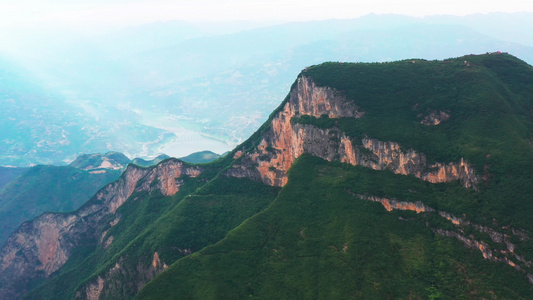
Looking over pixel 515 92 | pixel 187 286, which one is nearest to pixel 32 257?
pixel 187 286

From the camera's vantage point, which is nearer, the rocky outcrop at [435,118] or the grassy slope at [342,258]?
the grassy slope at [342,258]

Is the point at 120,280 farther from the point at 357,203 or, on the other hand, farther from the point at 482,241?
the point at 482,241

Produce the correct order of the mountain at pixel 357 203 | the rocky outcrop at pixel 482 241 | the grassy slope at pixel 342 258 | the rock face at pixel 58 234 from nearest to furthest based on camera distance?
the rocky outcrop at pixel 482 241 → the grassy slope at pixel 342 258 → the mountain at pixel 357 203 → the rock face at pixel 58 234

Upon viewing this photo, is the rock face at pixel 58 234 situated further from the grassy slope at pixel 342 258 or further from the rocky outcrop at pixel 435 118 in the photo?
the rocky outcrop at pixel 435 118

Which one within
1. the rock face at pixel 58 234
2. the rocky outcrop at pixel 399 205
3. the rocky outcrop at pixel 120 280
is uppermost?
the rocky outcrop at pixel 399 205

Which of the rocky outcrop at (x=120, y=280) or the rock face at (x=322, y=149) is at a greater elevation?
the rock face at (x=322, y=149)

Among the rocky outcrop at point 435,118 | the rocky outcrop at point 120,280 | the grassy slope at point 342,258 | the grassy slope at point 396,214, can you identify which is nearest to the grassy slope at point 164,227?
the rocky outcrop at point 120,280

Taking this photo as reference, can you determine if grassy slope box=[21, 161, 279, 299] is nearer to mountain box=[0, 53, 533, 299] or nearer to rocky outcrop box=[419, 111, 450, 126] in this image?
mountain box=[0, 53, 533, 299]
